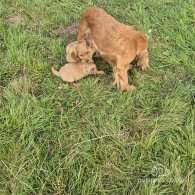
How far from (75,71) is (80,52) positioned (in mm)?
210

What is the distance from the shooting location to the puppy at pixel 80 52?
400 centimetres

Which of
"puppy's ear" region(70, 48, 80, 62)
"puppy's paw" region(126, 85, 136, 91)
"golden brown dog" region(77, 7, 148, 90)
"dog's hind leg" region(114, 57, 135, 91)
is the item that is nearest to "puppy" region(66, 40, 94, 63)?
"puppy's ear" region(70, 48, 80, 62)

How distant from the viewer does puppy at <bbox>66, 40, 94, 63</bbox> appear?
4.00 metres

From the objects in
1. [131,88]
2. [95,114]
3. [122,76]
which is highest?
[122,76]

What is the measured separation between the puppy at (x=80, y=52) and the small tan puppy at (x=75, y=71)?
67 mm

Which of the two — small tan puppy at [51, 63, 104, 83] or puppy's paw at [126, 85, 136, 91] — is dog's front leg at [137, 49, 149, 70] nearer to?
puppy's paw at [126, 85, 136, 91]

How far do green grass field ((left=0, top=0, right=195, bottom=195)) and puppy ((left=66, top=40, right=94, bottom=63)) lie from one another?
232mm

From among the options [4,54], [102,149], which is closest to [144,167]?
[102,149]

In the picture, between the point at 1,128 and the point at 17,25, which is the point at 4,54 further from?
the point at 1,128

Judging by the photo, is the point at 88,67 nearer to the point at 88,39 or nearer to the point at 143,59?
the point at 88,39

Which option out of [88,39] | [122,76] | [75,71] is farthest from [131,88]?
[88,39]

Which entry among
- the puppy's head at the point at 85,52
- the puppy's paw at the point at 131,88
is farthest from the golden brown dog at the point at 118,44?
the puppy's head at the point at 85,52

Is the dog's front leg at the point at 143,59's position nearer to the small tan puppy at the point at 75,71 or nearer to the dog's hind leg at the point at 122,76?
the dog's hind leg at the point at 122,76

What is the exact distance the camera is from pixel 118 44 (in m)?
3.93
